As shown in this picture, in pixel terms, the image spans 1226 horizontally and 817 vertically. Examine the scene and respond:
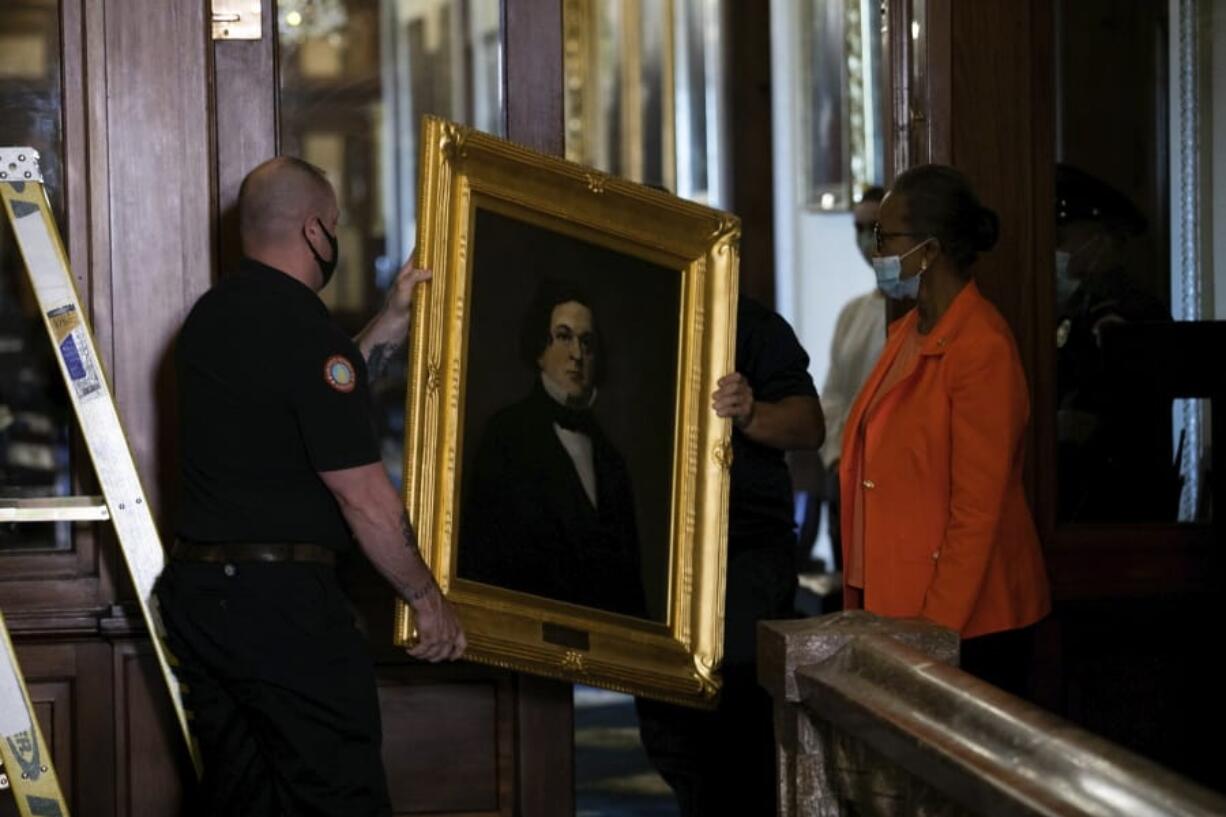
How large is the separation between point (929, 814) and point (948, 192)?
79.8 inches

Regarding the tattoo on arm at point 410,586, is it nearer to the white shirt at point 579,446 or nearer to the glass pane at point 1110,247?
the white shirt at point 579,446

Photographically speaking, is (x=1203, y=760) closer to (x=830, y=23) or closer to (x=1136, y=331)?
(x=1136, y=331)

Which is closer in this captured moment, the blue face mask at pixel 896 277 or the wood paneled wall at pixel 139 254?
the blue face mask at pixel 896 277

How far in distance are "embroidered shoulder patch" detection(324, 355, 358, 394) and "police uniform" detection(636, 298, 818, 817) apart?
3.12 feet

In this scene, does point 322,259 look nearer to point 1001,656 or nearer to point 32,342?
point 32,342

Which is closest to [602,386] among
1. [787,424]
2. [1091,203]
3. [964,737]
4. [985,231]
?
[787,424]

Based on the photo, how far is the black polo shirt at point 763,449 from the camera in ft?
13.8

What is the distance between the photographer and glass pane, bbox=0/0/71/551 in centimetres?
430

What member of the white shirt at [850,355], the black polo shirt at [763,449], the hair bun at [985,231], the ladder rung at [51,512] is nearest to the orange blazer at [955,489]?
the hair bun at [985,231]

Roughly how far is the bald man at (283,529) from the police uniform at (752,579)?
2.70 ft

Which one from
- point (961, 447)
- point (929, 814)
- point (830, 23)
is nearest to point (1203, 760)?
point (961, 447)

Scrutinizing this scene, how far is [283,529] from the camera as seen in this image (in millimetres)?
3580

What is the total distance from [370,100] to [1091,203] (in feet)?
5.57

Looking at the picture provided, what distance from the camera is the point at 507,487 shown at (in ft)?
12.5
